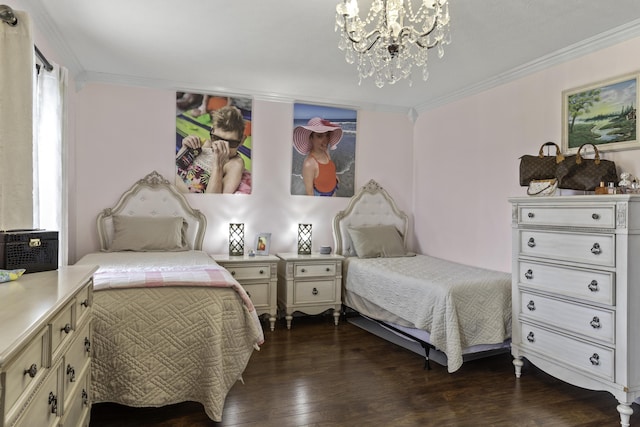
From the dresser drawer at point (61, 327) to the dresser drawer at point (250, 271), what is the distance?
2.36 metres

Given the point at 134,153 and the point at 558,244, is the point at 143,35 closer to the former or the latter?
the point at 134,153

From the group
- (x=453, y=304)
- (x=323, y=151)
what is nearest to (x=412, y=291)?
(x=453, y=304)

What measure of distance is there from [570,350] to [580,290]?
0.38 m

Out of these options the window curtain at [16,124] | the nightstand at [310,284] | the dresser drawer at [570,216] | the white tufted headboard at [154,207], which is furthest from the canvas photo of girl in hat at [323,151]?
the window curtain at [16,124]

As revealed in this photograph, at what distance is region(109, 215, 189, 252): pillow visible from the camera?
371cm

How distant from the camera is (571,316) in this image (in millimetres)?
→ 2504

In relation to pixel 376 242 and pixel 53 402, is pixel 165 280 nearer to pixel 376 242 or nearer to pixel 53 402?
pixel 53 402

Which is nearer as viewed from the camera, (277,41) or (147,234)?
(277,41)

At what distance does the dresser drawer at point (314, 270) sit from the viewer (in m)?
4.02

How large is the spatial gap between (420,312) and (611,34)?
2.39 metres

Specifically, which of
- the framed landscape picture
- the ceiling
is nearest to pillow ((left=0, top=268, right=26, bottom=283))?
Result: the ceiling

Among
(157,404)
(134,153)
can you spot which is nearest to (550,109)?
(157,404)

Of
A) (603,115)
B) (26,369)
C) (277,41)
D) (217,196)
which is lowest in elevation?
(26,369)

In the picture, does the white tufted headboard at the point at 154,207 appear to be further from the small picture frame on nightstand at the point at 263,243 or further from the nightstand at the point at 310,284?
the nightstand at the point at 310,284
